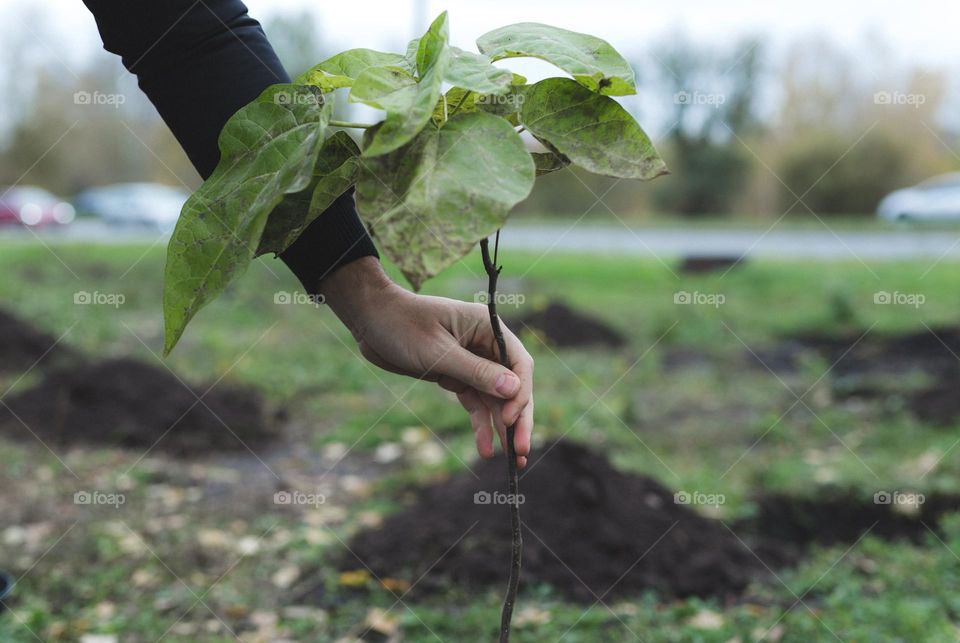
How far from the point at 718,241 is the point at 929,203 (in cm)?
536

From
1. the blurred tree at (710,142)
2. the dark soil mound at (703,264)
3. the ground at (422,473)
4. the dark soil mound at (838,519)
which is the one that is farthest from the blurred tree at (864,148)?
the dark soil mound at (838,519)

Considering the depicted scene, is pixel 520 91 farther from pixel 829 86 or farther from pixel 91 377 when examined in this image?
pixel 829 86

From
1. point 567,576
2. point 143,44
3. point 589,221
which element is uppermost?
point 143,44

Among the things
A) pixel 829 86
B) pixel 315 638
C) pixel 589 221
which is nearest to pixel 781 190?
pixel 829 86

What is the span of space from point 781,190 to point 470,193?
2236 centimetres

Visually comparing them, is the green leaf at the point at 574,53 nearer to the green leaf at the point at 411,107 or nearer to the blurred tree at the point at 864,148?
the green leaf at the point at 411,107

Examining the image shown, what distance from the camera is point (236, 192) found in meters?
1.28

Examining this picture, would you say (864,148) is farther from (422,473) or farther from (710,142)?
(422,473)

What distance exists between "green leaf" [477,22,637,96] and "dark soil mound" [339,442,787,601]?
2.24 metres

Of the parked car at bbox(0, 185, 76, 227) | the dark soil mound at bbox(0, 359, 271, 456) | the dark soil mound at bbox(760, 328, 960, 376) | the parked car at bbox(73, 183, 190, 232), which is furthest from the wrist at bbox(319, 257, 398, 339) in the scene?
the parked car at bbox(0, 185, 76, 227)

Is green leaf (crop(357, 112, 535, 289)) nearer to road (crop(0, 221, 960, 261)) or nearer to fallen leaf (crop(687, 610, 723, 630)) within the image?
fallen leaf (crop(687, 610, 723, 630))

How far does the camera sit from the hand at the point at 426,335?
1.47m

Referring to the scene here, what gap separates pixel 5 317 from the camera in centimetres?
670

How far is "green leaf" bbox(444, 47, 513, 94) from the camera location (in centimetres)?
114
